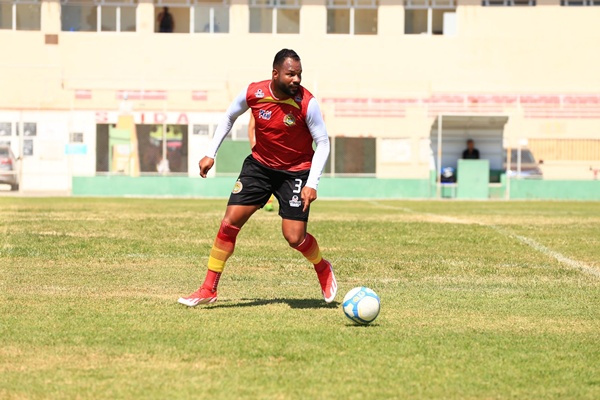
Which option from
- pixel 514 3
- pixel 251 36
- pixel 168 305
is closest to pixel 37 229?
pixel 168 305

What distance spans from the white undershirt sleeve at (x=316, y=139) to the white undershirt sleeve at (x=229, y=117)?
0.55 m

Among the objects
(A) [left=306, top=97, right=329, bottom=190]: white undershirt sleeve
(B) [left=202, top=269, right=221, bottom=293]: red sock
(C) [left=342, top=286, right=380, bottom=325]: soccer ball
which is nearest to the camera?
(C) [left=342, top=286, right=380, bottom=325]: soccer ball

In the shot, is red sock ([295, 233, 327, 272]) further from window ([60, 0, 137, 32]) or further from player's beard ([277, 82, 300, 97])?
window ([60, 0, 137, 32])

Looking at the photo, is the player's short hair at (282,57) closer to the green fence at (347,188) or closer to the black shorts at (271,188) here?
the black shorts at (271,188)

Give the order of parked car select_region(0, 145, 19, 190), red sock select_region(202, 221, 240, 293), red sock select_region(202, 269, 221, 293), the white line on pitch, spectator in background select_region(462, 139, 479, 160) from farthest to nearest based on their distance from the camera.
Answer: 1. spectator in background select_region(462, 139, 479, 160)
2. parked car select_region(0, 145, 19, 190)
3. the white line on pitch
4. red sock select_region(202, 221, 240, 293)
5. red sock select_region(202, 269, 221, 293)

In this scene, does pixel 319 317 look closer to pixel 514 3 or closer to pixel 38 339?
pixel 38 339

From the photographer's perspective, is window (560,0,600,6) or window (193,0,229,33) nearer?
window (193,0,229,33)

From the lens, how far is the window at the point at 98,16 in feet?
165

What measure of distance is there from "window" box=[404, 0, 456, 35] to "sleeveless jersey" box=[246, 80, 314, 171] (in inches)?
1652

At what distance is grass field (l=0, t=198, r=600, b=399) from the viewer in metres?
6.14

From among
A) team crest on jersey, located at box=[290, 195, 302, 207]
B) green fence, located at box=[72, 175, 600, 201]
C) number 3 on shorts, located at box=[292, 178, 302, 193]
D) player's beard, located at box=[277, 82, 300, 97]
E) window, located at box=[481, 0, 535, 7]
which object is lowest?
green fence, located at box=[72, 175, 600, 201]

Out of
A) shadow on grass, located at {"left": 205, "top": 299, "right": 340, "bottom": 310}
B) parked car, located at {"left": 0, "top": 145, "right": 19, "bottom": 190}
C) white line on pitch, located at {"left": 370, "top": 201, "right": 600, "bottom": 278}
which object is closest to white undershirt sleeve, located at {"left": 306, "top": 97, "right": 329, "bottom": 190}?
shadow on grass, located at {"left": 205, "top": 299, "right": 340, "bottom": 310}

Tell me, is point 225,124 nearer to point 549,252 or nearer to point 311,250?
point 311,250

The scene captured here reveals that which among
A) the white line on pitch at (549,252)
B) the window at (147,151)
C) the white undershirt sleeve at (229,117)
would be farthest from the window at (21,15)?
the white undershirt sleeve at (229,117)
